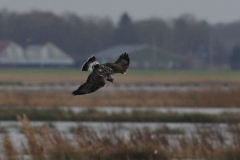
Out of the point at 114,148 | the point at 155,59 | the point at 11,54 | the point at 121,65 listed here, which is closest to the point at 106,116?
the point at 114,148

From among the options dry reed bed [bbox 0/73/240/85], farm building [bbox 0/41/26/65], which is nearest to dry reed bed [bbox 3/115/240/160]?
dry reed bed [bbox 0/73/240/85]

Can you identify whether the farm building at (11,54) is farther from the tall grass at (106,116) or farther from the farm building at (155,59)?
the tall grass at (106,116)

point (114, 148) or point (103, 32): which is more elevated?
point (103, 32)

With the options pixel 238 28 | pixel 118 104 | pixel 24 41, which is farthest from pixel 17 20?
pixel 118 104

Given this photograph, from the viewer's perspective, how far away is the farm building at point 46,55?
440ft

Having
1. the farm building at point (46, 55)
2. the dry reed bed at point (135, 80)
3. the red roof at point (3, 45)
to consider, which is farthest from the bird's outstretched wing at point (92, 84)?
the red roof at point (3, 45)

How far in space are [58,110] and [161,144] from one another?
14503 mm

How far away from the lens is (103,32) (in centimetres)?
13000

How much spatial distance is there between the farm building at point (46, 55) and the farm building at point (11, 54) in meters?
1.30

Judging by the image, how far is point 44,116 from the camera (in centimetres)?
2702

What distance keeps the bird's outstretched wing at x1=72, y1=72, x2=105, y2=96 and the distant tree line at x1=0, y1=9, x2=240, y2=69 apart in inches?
4294

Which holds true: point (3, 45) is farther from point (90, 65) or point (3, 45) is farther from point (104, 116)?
point (90, 65)

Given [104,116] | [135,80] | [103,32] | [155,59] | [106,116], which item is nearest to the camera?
[106,116]

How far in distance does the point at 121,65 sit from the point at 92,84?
1.71ft
